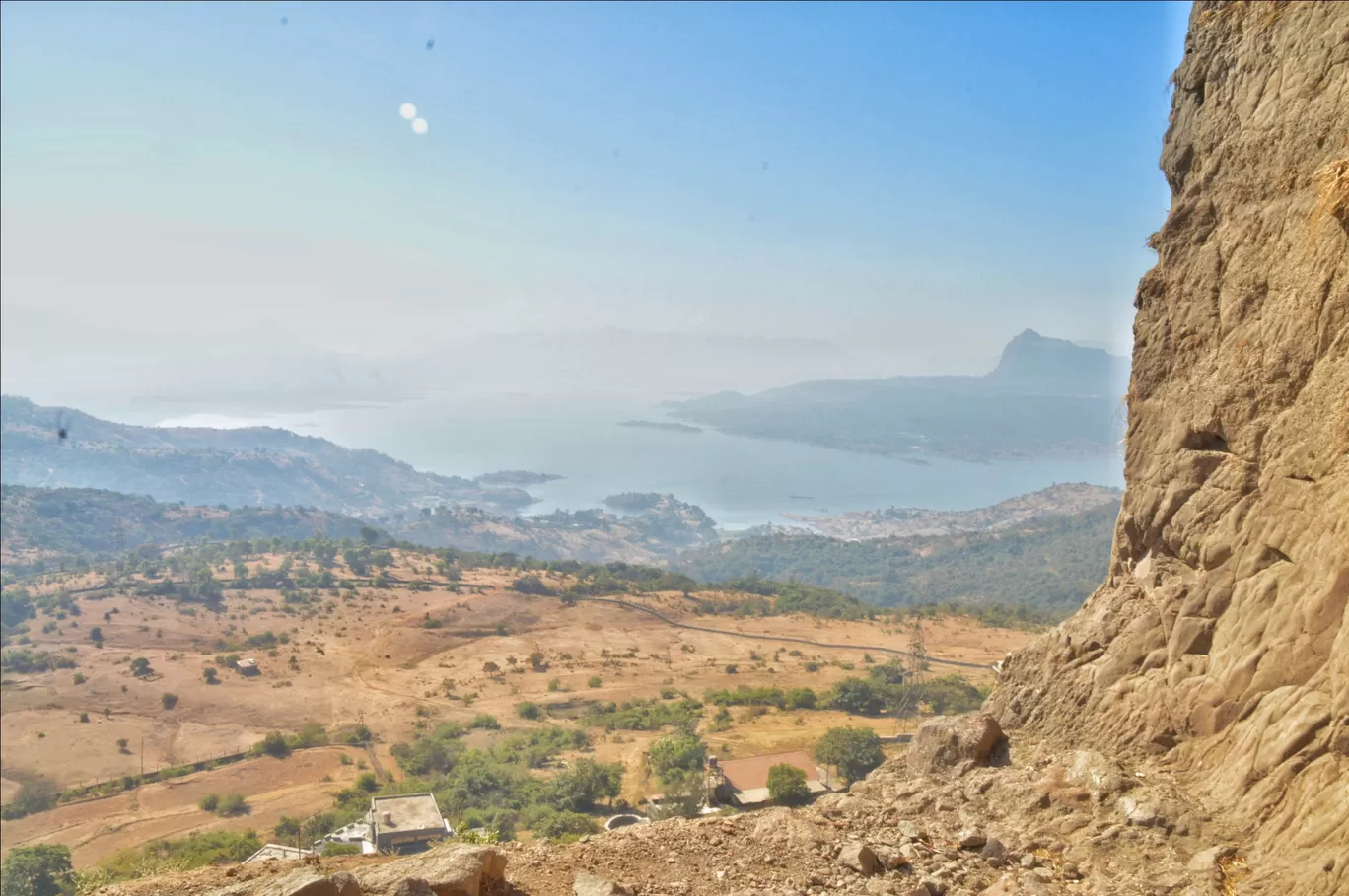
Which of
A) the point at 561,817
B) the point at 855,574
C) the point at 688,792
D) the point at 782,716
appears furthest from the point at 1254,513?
the point at 855,574

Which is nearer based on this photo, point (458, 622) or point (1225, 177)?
point (1225, 177)

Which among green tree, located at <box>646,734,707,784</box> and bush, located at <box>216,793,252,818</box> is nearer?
green tree, located at <box>646,734,707,784</box>

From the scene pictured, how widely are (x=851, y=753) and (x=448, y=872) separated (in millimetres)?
19272

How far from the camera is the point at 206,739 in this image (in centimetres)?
3422

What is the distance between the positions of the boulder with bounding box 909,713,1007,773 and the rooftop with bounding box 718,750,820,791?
15011 mm

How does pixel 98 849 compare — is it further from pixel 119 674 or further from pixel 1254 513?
pixel 1254 513

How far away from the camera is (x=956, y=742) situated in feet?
23.5

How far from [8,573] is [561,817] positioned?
330 ft

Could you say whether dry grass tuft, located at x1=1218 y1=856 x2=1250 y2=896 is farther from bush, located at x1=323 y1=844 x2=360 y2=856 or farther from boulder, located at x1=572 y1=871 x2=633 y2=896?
bush, located at x1=323 y1=844 x2=360 y2=856

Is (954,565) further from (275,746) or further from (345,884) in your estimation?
(345,884)

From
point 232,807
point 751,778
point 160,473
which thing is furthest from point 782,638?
point 160,473

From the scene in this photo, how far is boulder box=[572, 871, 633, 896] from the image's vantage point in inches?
212

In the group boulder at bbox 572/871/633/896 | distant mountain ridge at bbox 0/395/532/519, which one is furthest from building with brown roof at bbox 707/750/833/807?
distant mountain ridge at bbox 0/395/532/519

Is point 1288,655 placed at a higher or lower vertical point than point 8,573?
higher
